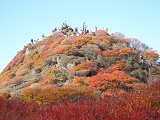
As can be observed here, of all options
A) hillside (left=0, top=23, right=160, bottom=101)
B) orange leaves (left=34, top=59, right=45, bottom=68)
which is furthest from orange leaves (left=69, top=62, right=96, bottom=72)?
orange leaves (left=34, top=59, right=45, bottom=68)

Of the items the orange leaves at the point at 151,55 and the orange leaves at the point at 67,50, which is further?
the orange leaves at the point at 151,55

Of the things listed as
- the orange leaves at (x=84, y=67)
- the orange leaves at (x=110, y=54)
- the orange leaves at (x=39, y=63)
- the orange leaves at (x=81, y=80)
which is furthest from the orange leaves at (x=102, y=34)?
the orange leaves at (x=81, y=80)

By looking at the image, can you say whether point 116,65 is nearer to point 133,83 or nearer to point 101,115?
point 133,83

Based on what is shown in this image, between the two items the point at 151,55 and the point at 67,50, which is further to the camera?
the point at 151,55

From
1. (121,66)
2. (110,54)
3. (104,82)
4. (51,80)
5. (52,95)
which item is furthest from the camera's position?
(110,54)

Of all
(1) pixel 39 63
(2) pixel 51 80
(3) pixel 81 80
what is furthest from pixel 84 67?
(1) pixel 39 63

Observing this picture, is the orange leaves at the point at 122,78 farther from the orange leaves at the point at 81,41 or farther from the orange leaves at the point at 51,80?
the orange leaves at the point at 81,41

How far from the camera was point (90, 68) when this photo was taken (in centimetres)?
3616

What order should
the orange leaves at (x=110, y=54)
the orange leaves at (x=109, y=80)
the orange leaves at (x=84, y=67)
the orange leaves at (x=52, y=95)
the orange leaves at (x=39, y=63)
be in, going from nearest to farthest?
the orange leaves at (x=52, y=95) < the orange leaves at (x=109, y=80) < the orange leaves at (x=84, y=67) < the orange leaves at (x=110, y=54) < the orange leaves at (x=39, y=63)

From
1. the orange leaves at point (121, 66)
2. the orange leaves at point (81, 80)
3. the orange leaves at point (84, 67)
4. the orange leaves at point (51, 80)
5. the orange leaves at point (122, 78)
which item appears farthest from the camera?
the orange leaves at point (121, 66)

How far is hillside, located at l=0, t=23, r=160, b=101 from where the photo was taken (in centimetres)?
3158

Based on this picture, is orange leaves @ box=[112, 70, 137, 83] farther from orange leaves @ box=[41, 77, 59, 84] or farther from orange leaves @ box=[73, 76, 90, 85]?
orange leaves @ box=[41, 77, 59, 84]

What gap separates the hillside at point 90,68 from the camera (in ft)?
104

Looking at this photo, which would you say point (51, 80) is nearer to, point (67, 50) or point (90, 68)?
point (90, 68)
